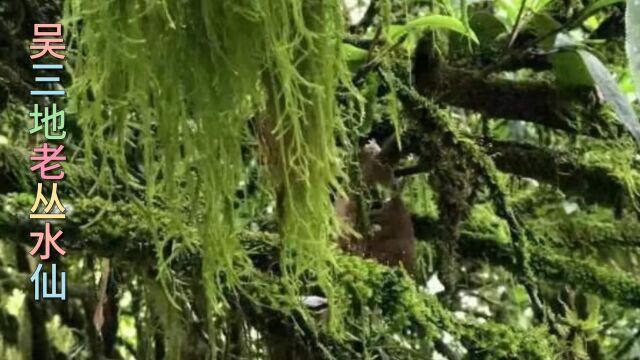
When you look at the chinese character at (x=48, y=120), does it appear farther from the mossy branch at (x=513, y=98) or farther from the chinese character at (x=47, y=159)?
the mossy branch at (x=513, y=98)

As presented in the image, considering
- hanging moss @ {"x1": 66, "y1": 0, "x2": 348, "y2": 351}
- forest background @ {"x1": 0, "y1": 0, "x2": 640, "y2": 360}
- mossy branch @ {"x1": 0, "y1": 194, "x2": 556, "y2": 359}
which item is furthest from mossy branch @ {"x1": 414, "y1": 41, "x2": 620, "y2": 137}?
hanging moss @ {"x1": 66, "y1": 0, "x2": 348, "y2": 351}

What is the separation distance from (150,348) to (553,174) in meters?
0.45

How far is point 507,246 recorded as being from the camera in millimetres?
1161

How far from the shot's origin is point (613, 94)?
0.85m

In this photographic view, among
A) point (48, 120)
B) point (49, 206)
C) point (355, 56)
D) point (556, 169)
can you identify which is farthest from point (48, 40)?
point (556, 169)

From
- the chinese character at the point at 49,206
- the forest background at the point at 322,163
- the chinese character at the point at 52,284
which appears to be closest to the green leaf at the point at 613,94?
the forest background at the point at 322,163

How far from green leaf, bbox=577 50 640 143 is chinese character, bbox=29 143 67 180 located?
0.49m

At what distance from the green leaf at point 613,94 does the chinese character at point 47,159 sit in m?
0.49

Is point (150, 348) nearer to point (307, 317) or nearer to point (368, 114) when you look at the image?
point (307, 317)

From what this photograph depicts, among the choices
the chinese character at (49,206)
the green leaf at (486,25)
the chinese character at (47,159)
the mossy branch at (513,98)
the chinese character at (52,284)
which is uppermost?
the green leaf at (486,25)

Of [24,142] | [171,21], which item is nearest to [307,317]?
[171,21]

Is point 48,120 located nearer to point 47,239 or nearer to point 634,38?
point 47,239

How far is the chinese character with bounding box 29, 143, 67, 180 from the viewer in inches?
37.8

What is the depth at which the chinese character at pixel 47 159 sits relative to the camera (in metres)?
0.96
